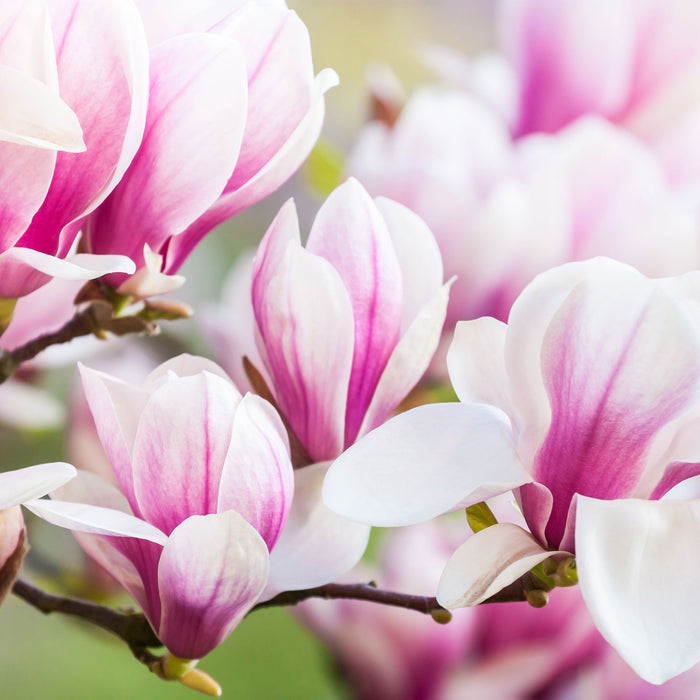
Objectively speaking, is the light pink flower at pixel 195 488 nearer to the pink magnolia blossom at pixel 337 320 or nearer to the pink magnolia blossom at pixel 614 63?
the pink magnolia blossom at pixel 337 320

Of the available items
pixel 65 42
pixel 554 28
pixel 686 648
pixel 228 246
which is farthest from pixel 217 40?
pixel 228 246

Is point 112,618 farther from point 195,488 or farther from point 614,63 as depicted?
point 614,63

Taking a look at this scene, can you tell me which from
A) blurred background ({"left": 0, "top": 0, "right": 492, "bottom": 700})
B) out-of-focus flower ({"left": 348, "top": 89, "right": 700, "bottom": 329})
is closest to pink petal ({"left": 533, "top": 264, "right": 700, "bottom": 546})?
out-of-focus flower ({"left": 348, "top": 89, "right": 700, "bottom": 329})

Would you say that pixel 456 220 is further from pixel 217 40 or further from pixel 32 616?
pixel 32 616

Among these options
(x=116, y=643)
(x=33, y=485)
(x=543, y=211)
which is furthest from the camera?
(x=116, y=643)

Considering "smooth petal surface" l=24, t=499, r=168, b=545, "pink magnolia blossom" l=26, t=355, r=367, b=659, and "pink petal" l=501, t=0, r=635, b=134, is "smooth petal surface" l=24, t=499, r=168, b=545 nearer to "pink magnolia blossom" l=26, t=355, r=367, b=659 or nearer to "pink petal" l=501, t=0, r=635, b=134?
"pink magnolia blossom" l=26, t=355, r=367, b=659

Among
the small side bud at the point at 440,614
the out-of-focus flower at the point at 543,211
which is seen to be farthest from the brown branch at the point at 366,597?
the out-of-focus flower at the point at 543,211

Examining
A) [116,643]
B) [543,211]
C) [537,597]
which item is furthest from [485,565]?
[116,643]
